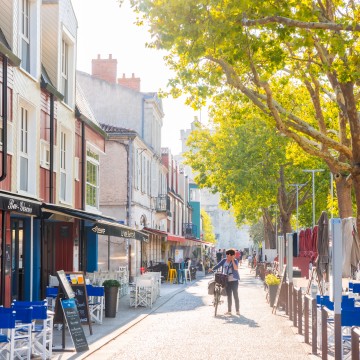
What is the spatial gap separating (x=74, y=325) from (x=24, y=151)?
7.40 m

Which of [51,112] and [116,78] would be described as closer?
[51,112]

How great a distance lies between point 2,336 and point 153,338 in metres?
5.27

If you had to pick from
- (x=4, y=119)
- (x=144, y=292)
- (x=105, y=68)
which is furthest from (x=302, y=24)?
(x=105, y=68)

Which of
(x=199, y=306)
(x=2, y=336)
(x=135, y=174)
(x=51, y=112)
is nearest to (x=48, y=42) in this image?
(x=51, y=112)

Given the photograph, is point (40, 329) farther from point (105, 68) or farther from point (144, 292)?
point (105, 68)

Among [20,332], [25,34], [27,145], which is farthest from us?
[25,34]

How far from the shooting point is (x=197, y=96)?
18656 mm

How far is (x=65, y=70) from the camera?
24.6 meters

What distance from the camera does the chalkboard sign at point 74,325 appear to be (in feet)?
43.2

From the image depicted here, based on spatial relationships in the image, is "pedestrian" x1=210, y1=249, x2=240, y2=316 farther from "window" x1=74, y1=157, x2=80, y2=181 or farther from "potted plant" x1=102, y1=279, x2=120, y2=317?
"window" x1=74, y1=157, x2=80, y2=181

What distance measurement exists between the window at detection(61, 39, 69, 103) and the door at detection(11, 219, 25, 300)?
19.2ft

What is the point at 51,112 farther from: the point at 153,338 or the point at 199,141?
the point at 199,141

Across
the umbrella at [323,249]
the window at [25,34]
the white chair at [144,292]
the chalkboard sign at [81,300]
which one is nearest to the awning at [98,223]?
the white chair at [144,292]

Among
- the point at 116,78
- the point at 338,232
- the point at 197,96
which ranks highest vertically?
the point at 116,78
